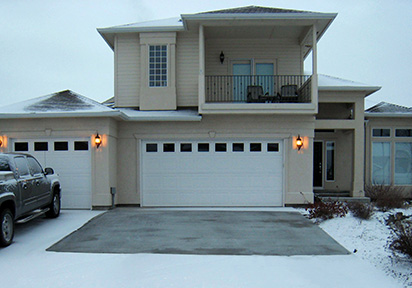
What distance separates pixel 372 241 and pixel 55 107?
9.60m

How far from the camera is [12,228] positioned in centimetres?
658

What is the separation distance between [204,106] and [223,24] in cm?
290

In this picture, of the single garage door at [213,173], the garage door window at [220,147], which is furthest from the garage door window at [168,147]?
the garage door window at [220,147]

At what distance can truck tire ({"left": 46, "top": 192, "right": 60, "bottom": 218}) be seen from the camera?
8908mm

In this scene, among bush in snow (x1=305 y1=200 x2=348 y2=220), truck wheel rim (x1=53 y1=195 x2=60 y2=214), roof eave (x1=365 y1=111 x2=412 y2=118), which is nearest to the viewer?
bush in snow (x1=305 y1=200 x2=348 y2=220)

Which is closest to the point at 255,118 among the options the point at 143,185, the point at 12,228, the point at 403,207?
the point at 143,185

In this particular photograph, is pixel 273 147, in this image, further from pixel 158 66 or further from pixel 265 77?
pixel 158 66

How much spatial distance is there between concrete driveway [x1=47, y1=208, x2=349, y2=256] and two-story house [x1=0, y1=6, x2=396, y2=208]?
1.56m

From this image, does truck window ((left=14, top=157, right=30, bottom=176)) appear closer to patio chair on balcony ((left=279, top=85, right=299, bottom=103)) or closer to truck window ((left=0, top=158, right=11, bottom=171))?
truck window ((left=0, top=158, right=11, bottom=171))

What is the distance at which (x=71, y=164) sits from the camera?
10453mm

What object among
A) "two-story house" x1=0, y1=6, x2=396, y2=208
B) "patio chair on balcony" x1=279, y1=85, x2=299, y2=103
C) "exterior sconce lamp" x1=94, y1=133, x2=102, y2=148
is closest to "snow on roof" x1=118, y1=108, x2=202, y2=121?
"two-story house" x1=0, y1=6, x2=396, y2=208

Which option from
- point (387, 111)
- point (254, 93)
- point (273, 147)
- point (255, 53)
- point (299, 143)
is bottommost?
point (273, 147)

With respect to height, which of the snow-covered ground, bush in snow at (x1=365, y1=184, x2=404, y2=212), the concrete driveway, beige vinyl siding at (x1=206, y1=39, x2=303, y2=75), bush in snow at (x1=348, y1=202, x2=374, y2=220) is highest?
beige vinyl siding at (x1=206, y1=39, x2=303, y2=75)

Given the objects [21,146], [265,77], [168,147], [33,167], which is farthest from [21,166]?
[265,77]
